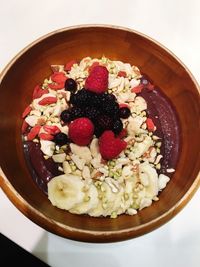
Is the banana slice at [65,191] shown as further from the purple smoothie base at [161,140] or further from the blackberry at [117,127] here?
the blackberry at [117,127]

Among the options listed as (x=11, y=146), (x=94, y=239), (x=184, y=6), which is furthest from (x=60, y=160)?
(x=184, y=6)

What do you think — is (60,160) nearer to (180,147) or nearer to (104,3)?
(180,147)

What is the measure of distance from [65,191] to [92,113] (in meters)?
0.20

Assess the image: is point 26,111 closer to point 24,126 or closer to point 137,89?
point 24,126

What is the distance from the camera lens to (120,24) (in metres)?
1.11

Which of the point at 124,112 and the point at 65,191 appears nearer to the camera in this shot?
the point at 65,191

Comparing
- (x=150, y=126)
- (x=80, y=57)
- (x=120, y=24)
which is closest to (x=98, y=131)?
(x=150, y=126)

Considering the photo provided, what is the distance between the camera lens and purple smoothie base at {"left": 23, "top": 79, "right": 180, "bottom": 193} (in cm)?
86

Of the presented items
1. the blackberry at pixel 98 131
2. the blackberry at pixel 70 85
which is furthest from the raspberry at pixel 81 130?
the blackberry at pixel 70 85

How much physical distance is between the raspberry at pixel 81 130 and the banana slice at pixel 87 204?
5.0 inches

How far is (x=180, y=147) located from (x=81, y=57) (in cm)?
36

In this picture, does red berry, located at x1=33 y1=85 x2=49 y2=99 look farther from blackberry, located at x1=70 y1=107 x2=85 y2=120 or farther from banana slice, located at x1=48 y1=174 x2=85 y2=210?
banana slice, located at x1=48 y1=174 x2=85 y2=210

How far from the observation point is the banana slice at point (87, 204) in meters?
0.79

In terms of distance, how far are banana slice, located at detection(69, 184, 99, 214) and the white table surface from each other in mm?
82
